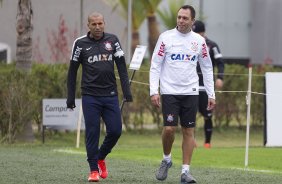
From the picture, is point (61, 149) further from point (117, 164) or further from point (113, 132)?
point (113, 132)

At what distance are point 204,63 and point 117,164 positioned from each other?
8.53ft

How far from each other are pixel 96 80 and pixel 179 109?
974 mm

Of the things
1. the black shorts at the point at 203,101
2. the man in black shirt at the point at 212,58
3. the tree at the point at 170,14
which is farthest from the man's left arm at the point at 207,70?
the tree at the point at 170,14

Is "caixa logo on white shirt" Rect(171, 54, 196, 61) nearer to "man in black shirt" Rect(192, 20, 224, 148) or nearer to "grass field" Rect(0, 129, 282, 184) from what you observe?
"grass field" Rect(0, 129, 282, 184)

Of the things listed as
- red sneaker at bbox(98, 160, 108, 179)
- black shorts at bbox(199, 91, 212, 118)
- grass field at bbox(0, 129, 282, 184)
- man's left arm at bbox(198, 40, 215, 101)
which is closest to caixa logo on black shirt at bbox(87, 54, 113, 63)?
man's left arm at bbox(198, 40, 215, 101)

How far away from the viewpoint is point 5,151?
15.4 metres

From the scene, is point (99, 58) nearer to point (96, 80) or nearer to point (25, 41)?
point (96, 80)

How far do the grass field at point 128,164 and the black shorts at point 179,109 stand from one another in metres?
0.67

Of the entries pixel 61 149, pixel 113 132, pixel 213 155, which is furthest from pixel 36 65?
pixel 113 132

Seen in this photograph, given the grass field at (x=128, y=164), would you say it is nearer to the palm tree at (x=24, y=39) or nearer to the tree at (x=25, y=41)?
the tree at (x=25, y=41)

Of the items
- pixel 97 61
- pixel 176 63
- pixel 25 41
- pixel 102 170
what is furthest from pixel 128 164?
pixel 25 41

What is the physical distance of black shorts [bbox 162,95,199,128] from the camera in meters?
10.8

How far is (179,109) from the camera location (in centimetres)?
1091

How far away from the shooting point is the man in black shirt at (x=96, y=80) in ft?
35.8
